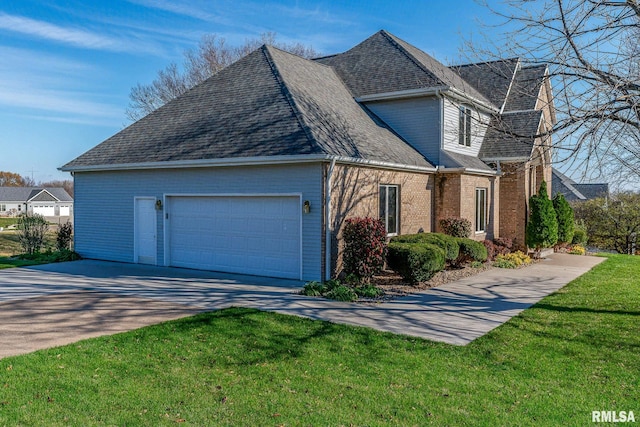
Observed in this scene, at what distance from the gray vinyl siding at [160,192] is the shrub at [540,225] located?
409 inches

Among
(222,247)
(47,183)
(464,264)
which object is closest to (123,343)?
(222,247)

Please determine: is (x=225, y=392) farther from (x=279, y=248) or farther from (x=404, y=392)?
(x=279, y=248)

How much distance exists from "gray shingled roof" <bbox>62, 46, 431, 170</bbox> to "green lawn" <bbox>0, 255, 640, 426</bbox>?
18.9 ft

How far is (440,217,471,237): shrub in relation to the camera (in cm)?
1605

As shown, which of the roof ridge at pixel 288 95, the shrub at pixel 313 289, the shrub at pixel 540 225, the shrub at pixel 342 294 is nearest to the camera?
the shrub at pixel 342 294

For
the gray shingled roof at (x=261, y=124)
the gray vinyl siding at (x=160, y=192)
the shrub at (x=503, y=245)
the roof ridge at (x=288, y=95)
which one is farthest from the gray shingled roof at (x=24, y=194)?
the shrub at (x=503, y=245)

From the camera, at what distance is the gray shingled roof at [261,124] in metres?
12.9

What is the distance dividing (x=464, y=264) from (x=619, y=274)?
4579 millimetres

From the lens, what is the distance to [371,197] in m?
13.6

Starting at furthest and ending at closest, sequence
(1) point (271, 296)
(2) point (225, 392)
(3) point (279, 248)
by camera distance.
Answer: (3) point (279, 248) < (1) point (271, 296) < (2) point (225, 392)

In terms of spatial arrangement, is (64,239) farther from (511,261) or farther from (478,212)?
(511,261)

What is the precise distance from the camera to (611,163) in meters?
10.7

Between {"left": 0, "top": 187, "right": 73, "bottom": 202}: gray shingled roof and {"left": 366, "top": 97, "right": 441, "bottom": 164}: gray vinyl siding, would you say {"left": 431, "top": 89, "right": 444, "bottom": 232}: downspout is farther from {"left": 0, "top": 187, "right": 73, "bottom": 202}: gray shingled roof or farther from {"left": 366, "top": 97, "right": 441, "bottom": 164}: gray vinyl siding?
{"left": 0, "top": 187, "right": 73, "bottom": 202}: gray shingled roof

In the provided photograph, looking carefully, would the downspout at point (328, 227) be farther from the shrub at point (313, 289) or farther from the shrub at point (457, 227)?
the shrub at point (457, 227)
